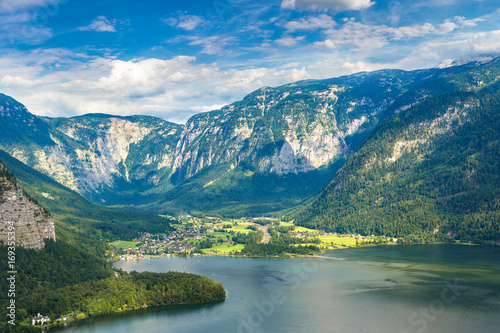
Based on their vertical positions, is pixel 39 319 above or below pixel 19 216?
below

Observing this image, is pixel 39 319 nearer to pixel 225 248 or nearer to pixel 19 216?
pixel 19 216

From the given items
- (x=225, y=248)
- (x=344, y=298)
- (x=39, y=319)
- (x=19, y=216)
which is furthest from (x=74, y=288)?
(x=225, y=248)

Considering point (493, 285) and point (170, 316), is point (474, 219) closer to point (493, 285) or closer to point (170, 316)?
point (493, 285)

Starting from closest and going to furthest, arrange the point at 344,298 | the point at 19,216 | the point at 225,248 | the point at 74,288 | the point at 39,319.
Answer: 1. the point at 39,319
2. the point at 344,298
3. the point at 74,288
4. the point at 19,216
5. the point at 225,248

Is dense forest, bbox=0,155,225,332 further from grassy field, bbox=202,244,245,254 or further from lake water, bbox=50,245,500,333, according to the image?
grassy field, bbox=202,244,245,254

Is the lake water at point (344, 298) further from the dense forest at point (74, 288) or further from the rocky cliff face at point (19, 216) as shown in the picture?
the rocky cliff face at point (19, 216)

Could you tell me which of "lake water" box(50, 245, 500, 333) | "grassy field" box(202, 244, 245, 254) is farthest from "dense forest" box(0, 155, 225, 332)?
"grassy field" box(202, 244, 245, 254)

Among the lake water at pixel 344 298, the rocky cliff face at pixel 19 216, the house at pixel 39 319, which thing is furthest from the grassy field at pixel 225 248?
the house at pixel 39 319
